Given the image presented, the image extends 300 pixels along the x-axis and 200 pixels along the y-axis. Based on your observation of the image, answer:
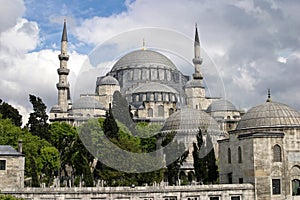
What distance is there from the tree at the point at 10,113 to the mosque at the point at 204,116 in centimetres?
1100

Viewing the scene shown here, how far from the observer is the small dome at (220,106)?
61094 mm

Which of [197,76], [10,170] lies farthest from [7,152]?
[197,76]

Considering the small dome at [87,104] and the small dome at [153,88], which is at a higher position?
the small dome at [153,88]

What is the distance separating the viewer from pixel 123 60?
232 feet

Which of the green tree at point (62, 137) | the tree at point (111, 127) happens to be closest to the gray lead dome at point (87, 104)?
the green tree at point (62, 137)

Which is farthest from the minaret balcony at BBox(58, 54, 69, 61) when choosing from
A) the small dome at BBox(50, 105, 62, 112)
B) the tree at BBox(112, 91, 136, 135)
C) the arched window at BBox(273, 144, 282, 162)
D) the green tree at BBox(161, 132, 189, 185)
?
the arched window at BBox(273, 144, 282, 162)

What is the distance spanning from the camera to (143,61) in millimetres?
68938

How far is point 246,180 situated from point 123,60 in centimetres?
4596

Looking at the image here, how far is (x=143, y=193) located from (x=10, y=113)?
913 inches

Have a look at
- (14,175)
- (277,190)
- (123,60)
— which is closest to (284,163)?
(277,190)

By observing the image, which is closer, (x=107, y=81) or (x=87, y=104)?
(x=87, y=104)

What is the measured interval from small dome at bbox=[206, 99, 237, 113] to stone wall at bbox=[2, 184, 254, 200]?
35235 millimetres

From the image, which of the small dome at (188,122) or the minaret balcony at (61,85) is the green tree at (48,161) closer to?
the small dome at (188,122)

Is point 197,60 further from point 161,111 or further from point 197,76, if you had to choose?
point 161,111
